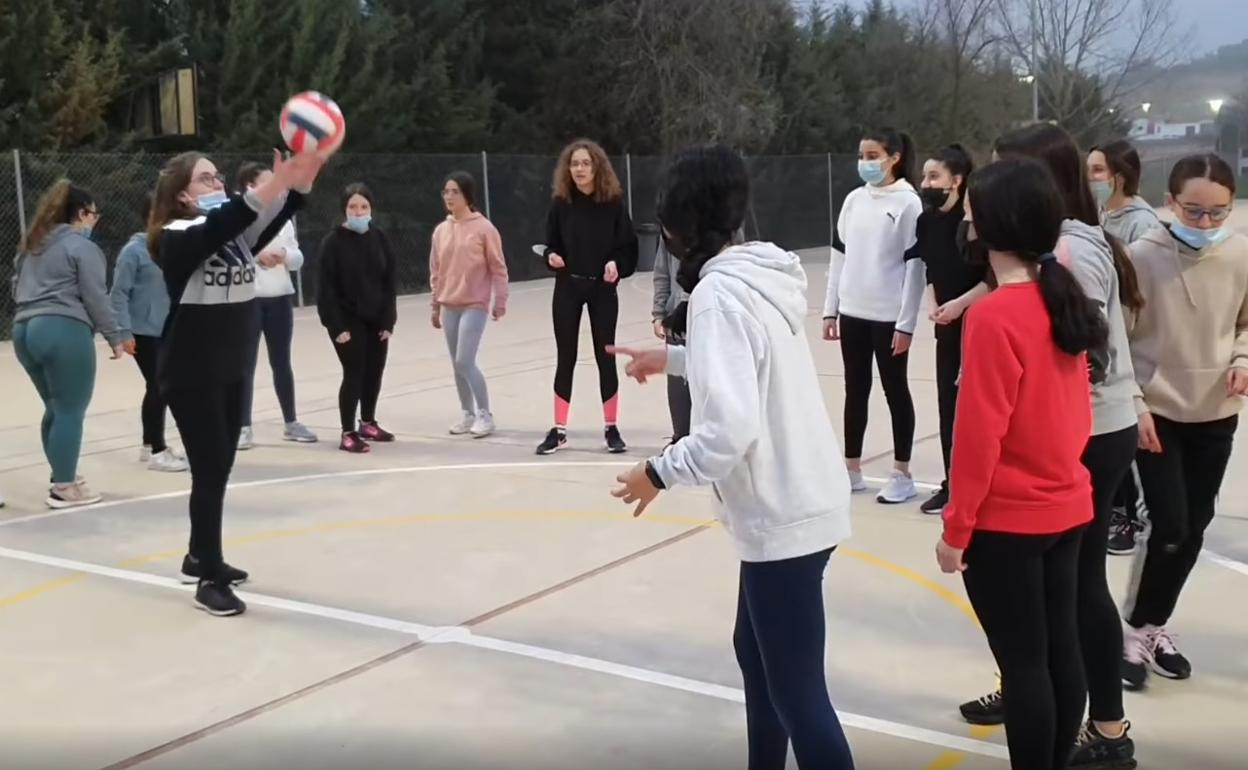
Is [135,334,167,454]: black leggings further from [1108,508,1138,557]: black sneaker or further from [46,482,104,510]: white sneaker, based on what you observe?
[1108,508,1138,557]: black sneaker

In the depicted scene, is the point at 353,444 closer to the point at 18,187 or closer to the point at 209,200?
the point at 209,200

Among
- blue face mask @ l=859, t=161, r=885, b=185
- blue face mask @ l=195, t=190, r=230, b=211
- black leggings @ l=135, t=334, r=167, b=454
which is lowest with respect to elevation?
black leggings @ l=135, t=334, r=167, b=454

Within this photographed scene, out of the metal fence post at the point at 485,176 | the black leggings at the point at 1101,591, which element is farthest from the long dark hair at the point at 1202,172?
the metal fence post at the point at 485,176

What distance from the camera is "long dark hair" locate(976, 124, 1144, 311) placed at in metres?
3.51

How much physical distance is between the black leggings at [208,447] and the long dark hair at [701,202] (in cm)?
269

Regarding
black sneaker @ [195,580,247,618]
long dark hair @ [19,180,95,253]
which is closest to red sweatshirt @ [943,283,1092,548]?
black sneaker @ [195,580,247,618]

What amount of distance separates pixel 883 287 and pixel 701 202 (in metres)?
3.70

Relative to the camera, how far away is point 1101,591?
11.2 feet

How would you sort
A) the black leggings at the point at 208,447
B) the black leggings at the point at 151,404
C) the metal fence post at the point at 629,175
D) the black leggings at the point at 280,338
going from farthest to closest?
the metal fence post at the point at 629,175, the black leggings at the point at 280,338, the black leggings at the point at 151,404, the black leggings at the point at 208,447

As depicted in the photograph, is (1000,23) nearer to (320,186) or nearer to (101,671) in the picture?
(320,186)

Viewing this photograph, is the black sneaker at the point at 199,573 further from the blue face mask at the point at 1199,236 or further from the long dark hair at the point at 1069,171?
the blue face mask at the point at 1199,236

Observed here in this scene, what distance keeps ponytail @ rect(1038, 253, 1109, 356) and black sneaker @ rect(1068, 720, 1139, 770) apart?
1.23m

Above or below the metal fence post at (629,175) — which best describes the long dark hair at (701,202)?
below

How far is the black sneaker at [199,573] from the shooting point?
5.12 m
